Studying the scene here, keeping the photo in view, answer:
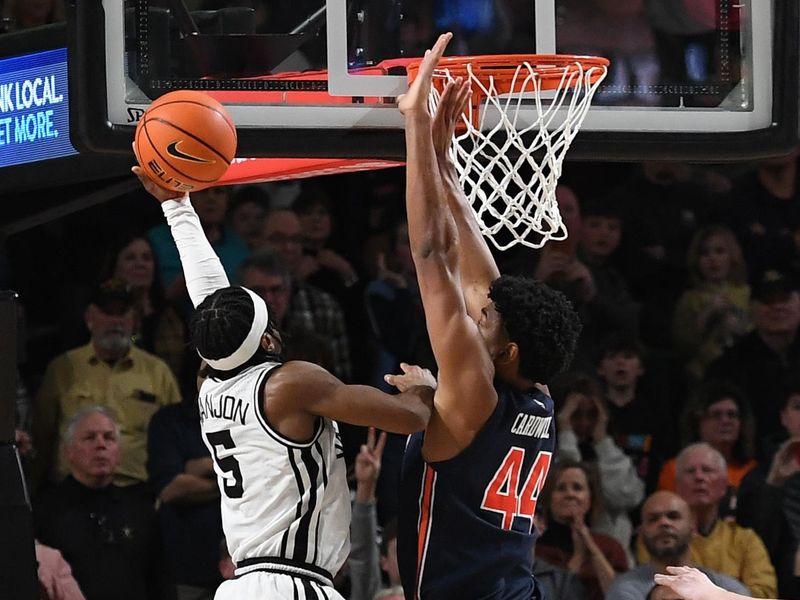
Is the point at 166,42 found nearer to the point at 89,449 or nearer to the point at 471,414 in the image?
the point at 471,414

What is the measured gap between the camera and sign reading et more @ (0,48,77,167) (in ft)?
15.6

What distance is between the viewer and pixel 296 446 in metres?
3.70

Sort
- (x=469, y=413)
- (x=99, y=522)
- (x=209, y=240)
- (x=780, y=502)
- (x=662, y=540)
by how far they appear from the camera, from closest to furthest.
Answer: (x=469, y=413), (x=99, y=522), (x=662, y=540), (x=780, y=502), (x=209, y=240)

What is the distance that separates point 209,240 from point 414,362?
1.11 m

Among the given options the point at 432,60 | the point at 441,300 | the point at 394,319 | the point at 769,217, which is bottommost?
the point at 394,319

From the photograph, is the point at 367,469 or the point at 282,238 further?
the point at 282,238

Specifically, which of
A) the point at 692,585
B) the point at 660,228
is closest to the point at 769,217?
the point at 660,228

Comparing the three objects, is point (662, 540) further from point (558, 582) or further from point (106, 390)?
point (106, 390)

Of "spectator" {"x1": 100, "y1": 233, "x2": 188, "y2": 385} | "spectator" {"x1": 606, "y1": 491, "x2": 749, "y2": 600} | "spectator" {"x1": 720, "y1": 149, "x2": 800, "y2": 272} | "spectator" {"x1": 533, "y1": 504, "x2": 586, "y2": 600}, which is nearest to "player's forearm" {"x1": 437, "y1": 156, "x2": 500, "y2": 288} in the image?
"spectator" {"x1": 533, "y1": 504, "x2": 586, "y2": 600}

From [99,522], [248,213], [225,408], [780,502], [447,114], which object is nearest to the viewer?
[225,408]

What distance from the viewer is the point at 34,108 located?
4805 mm

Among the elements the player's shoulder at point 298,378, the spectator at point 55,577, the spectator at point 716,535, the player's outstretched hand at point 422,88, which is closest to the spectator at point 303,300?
the spectator at point 55,577

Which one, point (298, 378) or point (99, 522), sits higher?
point (298, 378)

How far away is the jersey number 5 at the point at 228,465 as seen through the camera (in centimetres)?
376
